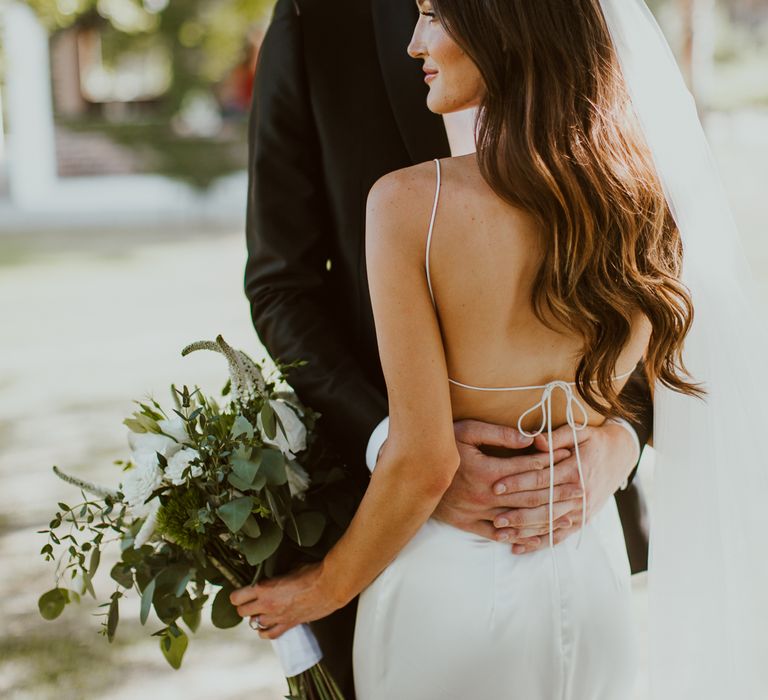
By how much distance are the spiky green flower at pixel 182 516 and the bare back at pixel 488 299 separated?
0.54 meters

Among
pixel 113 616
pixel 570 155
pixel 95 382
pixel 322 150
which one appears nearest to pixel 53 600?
pixel 113 616

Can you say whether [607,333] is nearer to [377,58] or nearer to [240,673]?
[377,58]

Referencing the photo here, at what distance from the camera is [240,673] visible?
4043 mm

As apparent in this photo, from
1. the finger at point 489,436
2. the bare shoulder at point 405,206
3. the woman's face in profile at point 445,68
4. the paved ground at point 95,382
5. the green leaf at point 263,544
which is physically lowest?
the paved ground at point 95,382

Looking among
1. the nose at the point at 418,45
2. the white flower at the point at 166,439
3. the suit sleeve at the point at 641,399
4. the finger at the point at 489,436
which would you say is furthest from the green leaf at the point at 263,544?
the nose at the point at 418,45

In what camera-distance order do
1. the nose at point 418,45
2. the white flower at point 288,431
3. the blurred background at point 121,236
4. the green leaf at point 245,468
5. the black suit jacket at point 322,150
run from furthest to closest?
the blurred background at point 121,236 → the black suit jacket at point 322,150 → the white flower at point 288,431 → the green leaf at point 245,468 → the nose at point 418,45

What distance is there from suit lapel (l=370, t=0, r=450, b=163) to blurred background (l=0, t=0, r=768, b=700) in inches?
98.6

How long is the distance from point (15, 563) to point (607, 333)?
402 cm

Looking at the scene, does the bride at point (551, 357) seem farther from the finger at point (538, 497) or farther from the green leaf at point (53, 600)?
the green leaf at point (53, 600)

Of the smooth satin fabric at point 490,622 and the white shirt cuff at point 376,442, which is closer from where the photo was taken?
the smooth satin fabric at point 490,622

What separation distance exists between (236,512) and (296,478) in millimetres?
205

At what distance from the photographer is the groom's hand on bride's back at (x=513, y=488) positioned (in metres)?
1.87

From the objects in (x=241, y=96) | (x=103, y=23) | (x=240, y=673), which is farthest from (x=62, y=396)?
(x=103, y=23)

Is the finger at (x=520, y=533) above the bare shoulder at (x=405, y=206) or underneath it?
underneath
